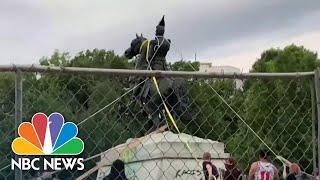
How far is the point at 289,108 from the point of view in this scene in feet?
15.4

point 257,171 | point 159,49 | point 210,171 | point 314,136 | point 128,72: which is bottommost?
point 210,171

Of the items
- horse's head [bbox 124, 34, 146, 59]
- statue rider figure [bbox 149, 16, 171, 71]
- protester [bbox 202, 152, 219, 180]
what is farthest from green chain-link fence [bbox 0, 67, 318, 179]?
horse's head [bbox 124, 34, 146, 59]

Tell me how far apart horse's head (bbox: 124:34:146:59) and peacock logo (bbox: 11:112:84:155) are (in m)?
6.75

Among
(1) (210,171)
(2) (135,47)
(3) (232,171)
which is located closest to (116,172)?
(3) (232,171)

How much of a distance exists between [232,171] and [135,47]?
18.3 feet

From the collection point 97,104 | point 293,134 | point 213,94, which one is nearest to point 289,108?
point 293,134

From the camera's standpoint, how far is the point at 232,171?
5324 mm

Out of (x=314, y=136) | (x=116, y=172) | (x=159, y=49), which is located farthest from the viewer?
(x=159, y=49)

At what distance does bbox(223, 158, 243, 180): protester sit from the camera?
512cm

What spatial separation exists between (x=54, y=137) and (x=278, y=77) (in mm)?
1416

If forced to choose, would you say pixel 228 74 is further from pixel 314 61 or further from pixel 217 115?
pixel 314 61

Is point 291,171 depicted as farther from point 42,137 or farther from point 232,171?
point 42,137

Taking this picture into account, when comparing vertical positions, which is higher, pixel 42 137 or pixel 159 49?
pixel 159 49

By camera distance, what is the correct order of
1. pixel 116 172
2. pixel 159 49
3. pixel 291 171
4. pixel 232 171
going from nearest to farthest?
pixel 116 172, pixel 291 171, pixel 232 171, pixel 159 49
